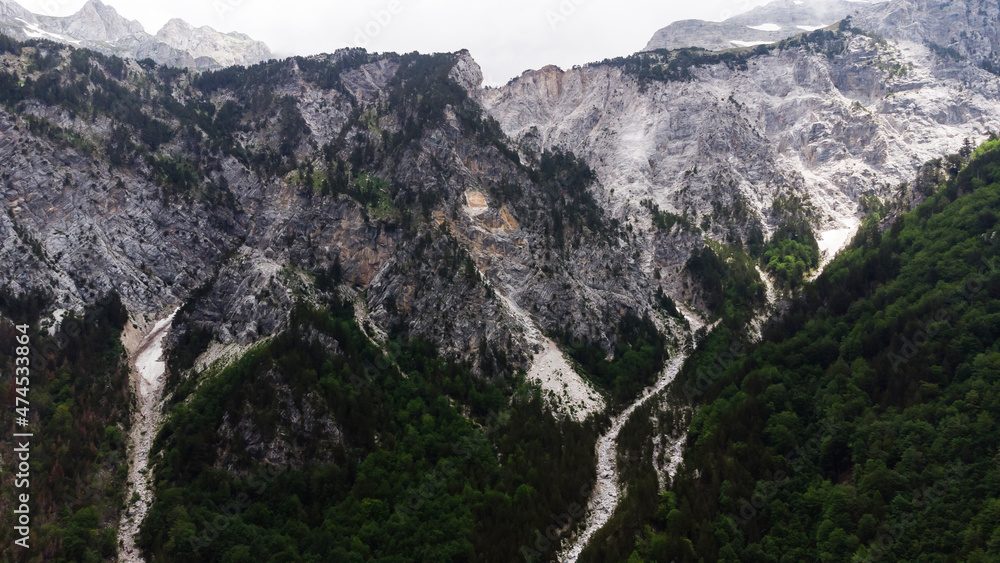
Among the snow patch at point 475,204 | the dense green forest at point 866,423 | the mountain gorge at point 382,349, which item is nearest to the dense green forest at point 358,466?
the mountain gorge at point 382,349

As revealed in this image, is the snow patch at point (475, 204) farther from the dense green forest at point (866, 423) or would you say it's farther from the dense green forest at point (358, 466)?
the dense green forest at point (866, 423)

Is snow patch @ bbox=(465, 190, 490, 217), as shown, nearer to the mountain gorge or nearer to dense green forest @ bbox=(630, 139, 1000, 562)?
the mountain gorge

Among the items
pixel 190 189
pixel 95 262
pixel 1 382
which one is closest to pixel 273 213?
pixel 190 189

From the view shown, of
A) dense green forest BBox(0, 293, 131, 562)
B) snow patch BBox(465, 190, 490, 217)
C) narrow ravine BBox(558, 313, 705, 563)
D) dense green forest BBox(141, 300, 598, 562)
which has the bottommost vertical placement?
narrow ravine BBox(558, 313, 705, 563)

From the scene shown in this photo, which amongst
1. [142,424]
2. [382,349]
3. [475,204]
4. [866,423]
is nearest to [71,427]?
[142,424]

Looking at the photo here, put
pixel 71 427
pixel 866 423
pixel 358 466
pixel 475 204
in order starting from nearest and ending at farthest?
1. pixel 866 423
2. pixel 71 427
3. pixel 358 466
4. pixel 475 204

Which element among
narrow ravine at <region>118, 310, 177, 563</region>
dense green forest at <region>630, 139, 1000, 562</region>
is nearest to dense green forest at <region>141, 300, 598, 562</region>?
narrow ravine at <region>118, 310, 177, 563</region>

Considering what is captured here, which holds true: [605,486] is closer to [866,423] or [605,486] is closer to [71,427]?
[866,423]
